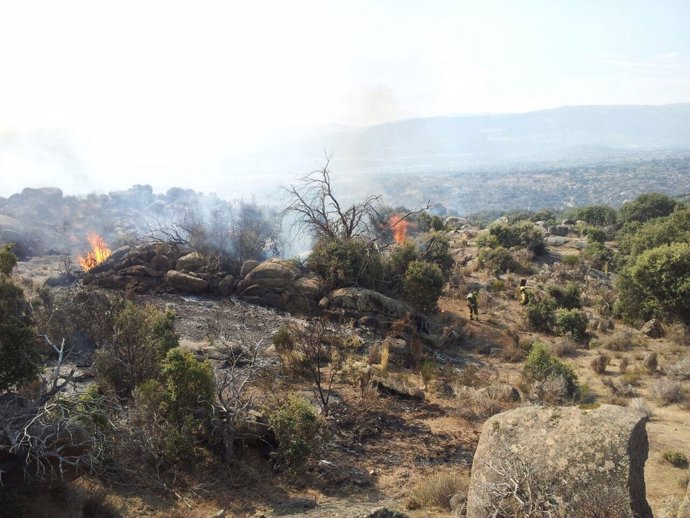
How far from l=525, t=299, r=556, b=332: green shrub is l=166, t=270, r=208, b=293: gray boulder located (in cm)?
1121

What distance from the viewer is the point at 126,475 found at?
23.6 feet

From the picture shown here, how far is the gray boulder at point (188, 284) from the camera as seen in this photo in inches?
703

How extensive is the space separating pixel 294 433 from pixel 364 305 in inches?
328

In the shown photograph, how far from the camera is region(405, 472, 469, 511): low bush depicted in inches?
274

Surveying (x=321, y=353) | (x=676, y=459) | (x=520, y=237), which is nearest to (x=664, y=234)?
(x=520, y=237)

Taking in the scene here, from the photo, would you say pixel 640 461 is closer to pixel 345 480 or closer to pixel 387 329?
pixel 345 480

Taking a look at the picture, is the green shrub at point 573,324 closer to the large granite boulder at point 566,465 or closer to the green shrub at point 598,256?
the green shrub at point 598,256

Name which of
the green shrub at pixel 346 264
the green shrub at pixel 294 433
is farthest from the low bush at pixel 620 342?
the green shrub at pixel 294 433

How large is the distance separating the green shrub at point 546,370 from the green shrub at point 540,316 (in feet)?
16.4

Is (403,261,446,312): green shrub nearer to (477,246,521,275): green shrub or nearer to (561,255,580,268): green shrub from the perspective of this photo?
(477,246,521,275): green shrub

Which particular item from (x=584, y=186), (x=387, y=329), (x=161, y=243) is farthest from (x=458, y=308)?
(x=584, y=186)

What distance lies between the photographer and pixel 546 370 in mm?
11828

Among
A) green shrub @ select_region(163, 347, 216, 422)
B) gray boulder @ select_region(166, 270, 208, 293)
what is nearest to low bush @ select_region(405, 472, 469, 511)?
green shrub @ select_region(163, 347, 216, 422)

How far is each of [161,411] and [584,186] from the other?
140139 mm
